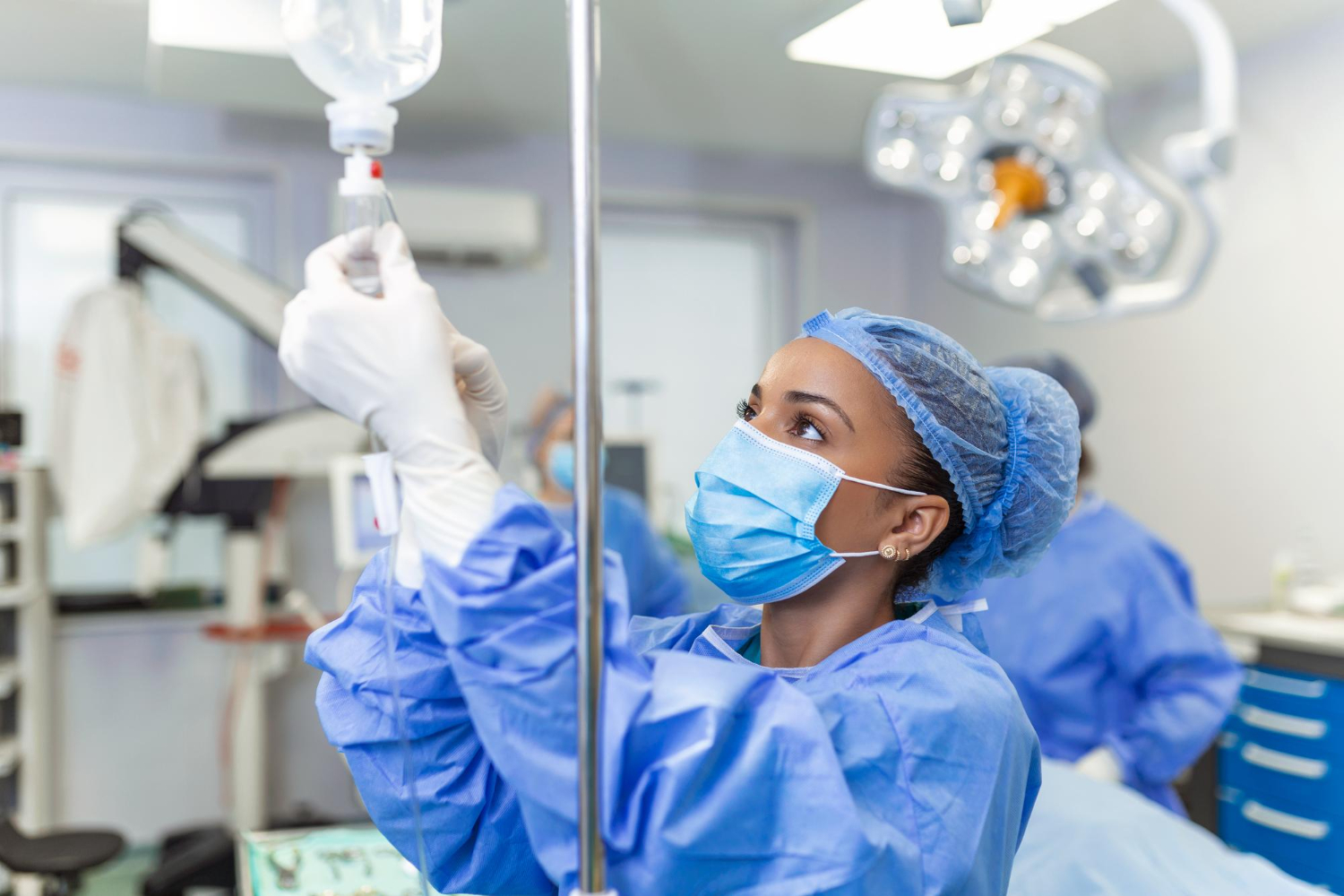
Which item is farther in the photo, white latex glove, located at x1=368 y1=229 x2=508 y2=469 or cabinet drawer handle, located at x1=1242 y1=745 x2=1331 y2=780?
cabinet drawer handle, located at x1=1242 y1=745 x2=1331 y2=780

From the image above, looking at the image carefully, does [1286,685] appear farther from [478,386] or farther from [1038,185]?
[478,386]

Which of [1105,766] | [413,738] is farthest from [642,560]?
[413,738]

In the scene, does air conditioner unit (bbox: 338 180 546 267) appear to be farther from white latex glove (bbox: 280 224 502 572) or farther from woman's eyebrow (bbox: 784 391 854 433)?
white latex glove (bbox: 280 224 502 572)

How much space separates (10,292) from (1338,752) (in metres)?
3.99

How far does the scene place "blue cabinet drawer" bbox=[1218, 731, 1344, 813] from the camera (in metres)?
2.45

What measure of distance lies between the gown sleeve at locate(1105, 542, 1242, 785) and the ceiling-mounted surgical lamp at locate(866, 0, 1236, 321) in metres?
0.57

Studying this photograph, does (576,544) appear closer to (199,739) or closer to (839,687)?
(839,687)

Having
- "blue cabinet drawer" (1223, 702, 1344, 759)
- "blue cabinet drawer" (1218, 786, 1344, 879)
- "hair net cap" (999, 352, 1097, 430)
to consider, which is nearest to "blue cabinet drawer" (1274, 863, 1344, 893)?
"blue cabinet drawer" (1218, 786, 1344, 879)

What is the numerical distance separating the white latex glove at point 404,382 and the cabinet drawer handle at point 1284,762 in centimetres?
244

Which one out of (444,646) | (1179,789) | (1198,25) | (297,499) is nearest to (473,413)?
(444,646)

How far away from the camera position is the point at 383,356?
74 centimetres

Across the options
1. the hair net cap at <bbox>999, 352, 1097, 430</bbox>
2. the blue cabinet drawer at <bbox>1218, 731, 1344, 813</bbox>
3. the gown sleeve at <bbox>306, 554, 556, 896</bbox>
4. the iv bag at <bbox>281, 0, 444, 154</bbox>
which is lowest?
the blue cabinet drawer at <bbox>1218, 731, 1344, 813</bbox>

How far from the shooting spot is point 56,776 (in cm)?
350

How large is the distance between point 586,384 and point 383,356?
0.53ft
